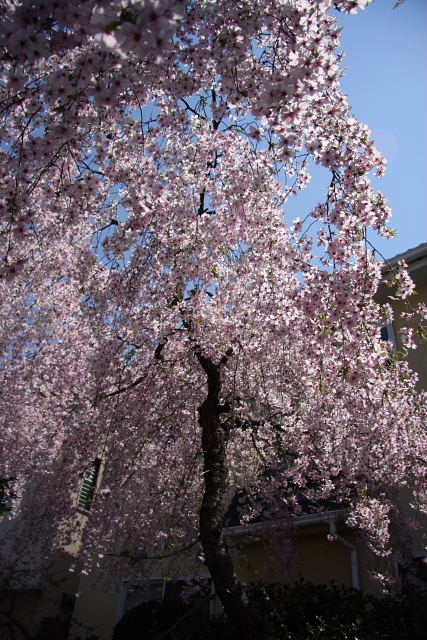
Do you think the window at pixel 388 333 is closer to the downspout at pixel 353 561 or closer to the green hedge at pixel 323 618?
the downspout at pixel 353 561

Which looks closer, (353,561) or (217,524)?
(217,524)

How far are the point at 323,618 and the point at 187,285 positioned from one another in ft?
15.6

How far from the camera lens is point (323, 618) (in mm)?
6285

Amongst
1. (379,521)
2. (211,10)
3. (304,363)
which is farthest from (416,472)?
(211,10)

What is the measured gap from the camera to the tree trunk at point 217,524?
5430mm

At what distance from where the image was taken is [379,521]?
743 centimetres

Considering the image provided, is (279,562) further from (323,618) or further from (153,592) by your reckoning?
(153,592)

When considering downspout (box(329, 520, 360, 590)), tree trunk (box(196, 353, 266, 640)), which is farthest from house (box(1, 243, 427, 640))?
tree trunk (box(196, 353, 266, 640))

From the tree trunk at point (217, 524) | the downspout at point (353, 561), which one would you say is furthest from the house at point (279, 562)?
the tree trunk at point (217, 524)

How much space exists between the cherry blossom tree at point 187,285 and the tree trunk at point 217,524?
25 mm

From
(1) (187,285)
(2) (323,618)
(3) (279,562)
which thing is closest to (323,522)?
(3) (279,562)

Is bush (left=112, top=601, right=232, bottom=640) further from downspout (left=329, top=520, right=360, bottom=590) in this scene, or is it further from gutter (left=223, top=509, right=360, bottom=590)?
downspout (left=329, top=520, right=360, bottom=590)

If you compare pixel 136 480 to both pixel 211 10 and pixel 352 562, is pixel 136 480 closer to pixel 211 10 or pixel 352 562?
pixel 352 562

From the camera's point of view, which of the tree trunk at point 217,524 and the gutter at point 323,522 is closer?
the tree trunk at point 217,524
